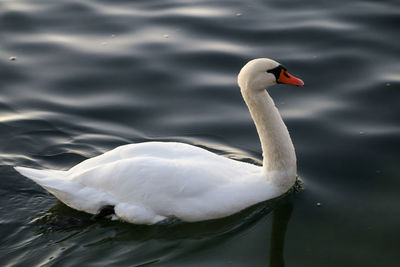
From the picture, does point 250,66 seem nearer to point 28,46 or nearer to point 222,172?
point 222,172

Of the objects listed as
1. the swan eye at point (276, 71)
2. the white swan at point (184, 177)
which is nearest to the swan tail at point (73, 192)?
the white swan at point (184, 177)

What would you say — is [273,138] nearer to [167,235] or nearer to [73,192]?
[167,235]

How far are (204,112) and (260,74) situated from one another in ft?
8.63

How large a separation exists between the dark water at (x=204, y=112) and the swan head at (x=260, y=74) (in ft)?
4.57

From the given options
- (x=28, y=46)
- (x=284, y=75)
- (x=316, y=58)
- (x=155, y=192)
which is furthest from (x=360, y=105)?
(x=28, y=46)

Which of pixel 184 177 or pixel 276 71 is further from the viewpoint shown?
pixel 276 71

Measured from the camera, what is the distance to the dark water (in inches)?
276

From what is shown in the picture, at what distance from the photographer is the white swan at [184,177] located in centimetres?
705

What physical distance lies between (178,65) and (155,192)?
4.39 meters

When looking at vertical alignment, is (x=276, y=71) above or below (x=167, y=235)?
above

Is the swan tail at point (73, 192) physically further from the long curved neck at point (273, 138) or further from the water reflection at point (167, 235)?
the long curved neck at point (273, 138)

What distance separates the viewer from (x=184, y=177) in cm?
704

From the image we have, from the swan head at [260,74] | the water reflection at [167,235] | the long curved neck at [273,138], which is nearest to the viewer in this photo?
the water reflection at [167,235]

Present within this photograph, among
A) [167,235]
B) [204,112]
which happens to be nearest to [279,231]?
[167,235]
